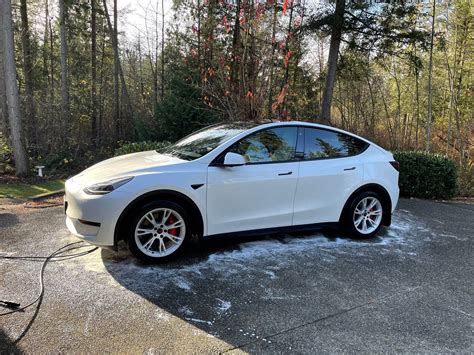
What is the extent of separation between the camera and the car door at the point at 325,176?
427 centimetres

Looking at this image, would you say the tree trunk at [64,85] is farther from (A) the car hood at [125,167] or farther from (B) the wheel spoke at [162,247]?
(B) the wheel spoke at [162,247]

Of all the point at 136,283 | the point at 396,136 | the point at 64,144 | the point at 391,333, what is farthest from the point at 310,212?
the point at 396,136

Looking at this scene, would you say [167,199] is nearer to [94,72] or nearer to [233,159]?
[233,159]

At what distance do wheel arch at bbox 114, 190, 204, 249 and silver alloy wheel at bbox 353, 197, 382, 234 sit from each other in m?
2.08

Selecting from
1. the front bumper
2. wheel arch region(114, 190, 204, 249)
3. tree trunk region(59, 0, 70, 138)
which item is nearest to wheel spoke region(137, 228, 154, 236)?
wheel arch region(114, 190, 204, 249)

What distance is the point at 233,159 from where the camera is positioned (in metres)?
3.76

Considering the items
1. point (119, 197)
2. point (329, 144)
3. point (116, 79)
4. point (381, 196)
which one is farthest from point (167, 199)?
point (116, 79)

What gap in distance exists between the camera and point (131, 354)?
92.0 inches

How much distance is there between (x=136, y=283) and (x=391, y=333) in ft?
6.93

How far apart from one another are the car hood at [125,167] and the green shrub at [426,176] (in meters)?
5.82

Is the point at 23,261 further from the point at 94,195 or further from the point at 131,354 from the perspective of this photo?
the point at 131,354

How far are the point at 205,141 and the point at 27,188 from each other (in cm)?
686

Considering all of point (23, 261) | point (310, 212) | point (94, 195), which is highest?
point (94, 195)

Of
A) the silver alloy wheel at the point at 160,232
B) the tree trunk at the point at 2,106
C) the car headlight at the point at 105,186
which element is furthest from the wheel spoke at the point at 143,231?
the tree trunk at the point at 2,106
